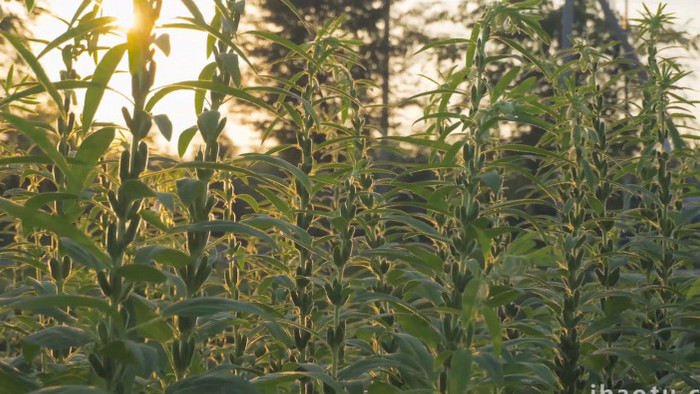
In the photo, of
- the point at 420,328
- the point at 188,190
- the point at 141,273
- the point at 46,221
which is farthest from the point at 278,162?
the point at 420,328

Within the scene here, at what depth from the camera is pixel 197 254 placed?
1987 mm

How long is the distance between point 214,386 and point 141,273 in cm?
29

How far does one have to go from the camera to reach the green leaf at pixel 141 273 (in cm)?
163

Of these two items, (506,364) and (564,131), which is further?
(564,131)

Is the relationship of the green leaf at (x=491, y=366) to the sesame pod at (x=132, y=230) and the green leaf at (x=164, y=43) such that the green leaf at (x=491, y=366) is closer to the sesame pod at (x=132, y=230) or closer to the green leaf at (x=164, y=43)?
the sesame pod at (x=132, y=230)

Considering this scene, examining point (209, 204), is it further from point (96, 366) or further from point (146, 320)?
point (96, 366)

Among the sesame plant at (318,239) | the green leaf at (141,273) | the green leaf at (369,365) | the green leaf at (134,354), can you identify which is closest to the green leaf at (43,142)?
the sesame plant at (318,239)

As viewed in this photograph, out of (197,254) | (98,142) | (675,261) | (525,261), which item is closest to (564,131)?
(675,261)

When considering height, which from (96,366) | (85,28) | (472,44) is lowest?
(96,366)

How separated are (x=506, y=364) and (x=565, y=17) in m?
11.5

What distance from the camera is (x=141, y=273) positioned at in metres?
1.64

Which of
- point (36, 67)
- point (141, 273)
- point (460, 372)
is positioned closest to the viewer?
point (36, 67)

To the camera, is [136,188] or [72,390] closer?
Result: [72,390]

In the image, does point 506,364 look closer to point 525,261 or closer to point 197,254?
Answer: point 525,261
